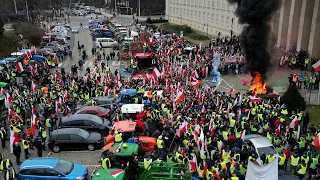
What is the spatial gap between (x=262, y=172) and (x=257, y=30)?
50.5 ft

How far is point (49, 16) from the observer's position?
81.1 meters

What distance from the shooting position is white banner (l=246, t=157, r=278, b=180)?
11.1 meters

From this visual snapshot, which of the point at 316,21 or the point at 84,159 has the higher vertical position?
the point at 316,21

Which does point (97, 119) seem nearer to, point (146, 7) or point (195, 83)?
point (195, 83)

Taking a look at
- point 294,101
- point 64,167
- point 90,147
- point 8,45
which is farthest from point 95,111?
point 8,45

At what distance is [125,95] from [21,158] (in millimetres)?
7683

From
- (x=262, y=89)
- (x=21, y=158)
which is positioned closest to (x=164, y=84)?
(x=262, y=89)

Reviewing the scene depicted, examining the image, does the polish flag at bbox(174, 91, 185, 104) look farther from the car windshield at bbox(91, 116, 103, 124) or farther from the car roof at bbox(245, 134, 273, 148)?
the car roof at bbox(245, 134, 273, 148)

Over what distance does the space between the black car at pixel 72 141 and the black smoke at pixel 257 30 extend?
13528 mm

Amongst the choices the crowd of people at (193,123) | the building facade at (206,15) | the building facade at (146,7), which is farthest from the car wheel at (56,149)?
the building facade at (146,7)

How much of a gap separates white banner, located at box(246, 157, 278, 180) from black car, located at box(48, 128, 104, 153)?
746cm

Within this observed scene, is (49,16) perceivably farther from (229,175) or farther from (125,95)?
(229,175)

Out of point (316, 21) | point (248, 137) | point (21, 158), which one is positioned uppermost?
point (316, 21)

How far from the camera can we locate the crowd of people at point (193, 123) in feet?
40.6
